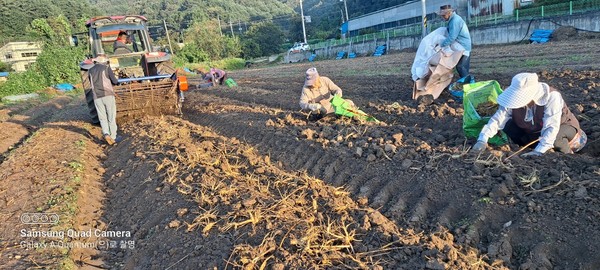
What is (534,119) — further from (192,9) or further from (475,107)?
(192,9)

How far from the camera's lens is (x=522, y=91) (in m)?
3.39

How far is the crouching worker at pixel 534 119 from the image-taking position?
11.2 feet

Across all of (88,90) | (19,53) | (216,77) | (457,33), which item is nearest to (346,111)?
(457,33)

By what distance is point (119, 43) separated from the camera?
8898 mm

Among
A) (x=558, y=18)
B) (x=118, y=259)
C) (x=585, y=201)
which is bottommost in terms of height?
(x=118, y=259)

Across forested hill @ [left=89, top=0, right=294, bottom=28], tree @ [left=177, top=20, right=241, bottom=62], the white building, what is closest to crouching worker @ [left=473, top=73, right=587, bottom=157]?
the white building

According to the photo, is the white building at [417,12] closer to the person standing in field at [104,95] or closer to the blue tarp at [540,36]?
the blue tarp at [540,36]

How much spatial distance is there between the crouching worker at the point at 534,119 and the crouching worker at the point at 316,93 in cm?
249

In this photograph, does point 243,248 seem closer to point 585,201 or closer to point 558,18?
point 585,201

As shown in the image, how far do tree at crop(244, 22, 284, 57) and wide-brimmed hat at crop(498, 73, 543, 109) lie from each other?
44663 mm

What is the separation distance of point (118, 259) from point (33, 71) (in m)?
22.2

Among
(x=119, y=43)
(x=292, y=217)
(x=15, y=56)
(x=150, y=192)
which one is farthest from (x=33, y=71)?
(x=15, y=56)

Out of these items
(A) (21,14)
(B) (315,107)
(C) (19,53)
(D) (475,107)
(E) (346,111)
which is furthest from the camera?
(A) (21,14)

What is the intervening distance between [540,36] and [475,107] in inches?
591
